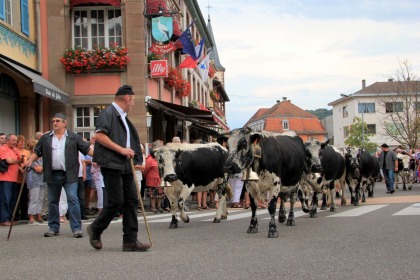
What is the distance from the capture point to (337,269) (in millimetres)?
6180

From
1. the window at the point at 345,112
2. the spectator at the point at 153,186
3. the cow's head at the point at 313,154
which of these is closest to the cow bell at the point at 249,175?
the cow's head at the point at 313,154

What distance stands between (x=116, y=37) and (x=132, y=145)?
1469cm

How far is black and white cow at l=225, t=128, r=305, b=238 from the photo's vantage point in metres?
9.41

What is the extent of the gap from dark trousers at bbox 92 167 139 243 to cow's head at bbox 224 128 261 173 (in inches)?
75.0

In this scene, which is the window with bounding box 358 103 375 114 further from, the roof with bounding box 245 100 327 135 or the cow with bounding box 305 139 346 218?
the cow with bounding box 305 139 346 218

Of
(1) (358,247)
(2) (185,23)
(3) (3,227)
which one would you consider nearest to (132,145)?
(1) (358,247)

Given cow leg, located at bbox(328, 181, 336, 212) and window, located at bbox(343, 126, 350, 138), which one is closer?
cow leg, located at bbox(328, 181, 336, 212)

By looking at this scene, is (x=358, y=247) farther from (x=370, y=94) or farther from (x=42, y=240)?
(x=370, y=94)

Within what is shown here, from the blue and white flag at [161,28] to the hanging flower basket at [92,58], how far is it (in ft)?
4.35

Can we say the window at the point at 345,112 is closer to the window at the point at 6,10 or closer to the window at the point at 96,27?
the window at the point at 96,27

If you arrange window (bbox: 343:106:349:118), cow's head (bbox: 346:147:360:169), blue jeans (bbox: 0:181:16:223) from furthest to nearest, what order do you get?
window (bbox: 343:106:349:118) < cow's head (bbox: 346:147:360:169) < blue jeans (bbox: 0:181:16:223)

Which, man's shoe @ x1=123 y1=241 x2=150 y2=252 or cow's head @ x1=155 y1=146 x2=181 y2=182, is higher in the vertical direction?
cow's head @ x1=155 y1=146 x2=181 y2=182

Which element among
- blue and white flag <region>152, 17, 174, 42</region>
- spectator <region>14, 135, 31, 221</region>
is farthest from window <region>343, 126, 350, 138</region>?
spectator <region>14, 135, 31, 221</region>

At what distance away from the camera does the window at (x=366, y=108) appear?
89188 mm
